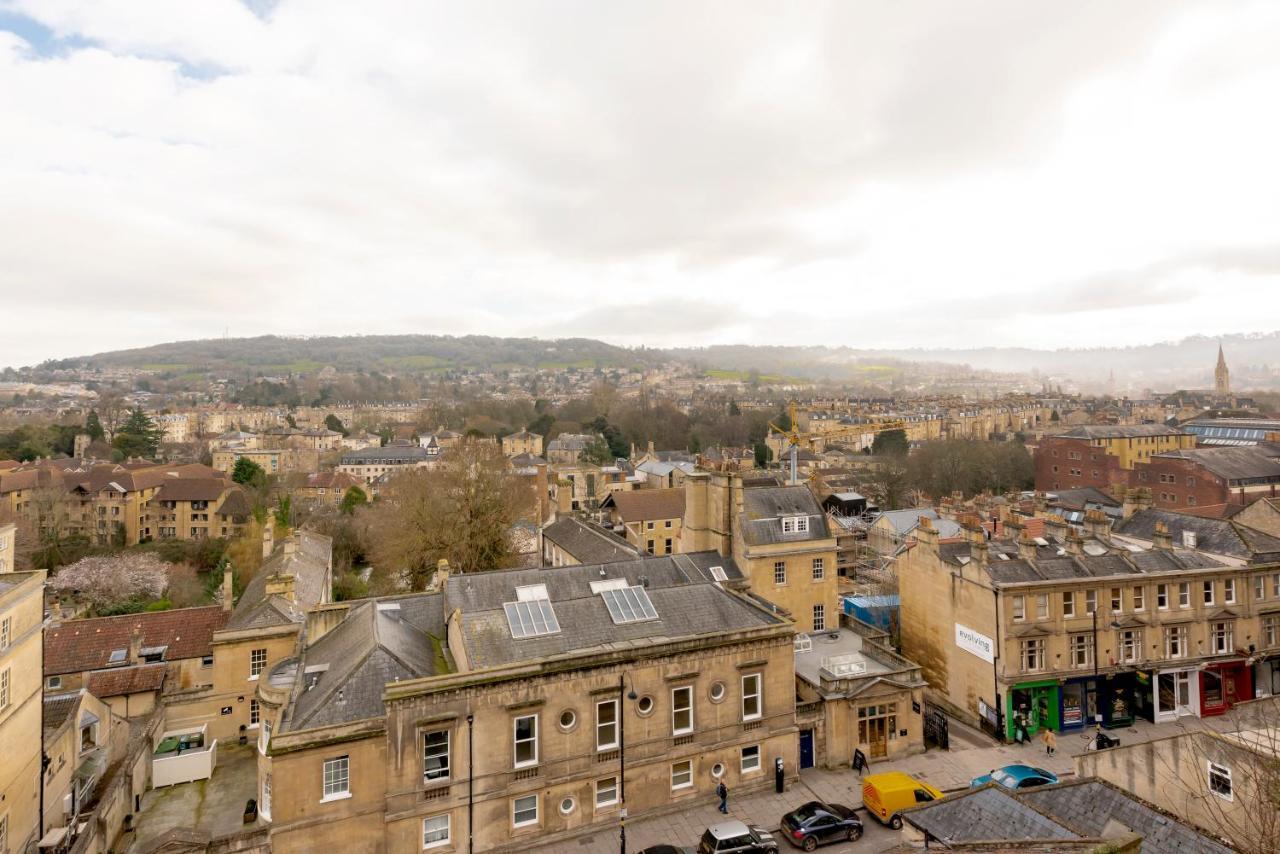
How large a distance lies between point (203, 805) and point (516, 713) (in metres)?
13.9

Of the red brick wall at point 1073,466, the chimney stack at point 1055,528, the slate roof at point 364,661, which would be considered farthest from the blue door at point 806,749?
the red brick wall at point 1073,466

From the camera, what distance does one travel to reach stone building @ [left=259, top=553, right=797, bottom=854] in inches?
648

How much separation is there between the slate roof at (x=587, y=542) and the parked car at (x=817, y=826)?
13.5 m

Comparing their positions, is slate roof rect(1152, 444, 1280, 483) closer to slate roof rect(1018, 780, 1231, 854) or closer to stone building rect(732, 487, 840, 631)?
stone building rect(732, 487, 840, 631)

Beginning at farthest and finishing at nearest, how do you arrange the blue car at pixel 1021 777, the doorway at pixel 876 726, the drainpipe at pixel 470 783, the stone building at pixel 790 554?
the stone building at pixel 790 554, the doorway at pixel 876 726, the blue car at pixel 1021 777, the drainpipe at pixel 470 783

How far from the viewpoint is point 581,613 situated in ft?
65.4

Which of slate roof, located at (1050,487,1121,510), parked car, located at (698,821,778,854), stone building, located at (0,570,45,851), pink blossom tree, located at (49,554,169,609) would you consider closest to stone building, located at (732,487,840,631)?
→ parked car, located at (698,821,778,854)

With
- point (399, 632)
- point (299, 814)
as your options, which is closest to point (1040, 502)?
point (399, 632)

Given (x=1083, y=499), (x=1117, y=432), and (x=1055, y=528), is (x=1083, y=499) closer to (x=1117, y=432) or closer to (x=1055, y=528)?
(x=1117, y=432)

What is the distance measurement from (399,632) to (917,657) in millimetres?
23172

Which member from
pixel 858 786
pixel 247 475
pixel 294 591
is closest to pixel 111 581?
pixel 294 591

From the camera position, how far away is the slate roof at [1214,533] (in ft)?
90.6

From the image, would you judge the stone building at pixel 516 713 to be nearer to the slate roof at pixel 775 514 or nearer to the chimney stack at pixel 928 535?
the slate roof at pixel 775 514

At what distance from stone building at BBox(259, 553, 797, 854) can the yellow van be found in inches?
95.4
